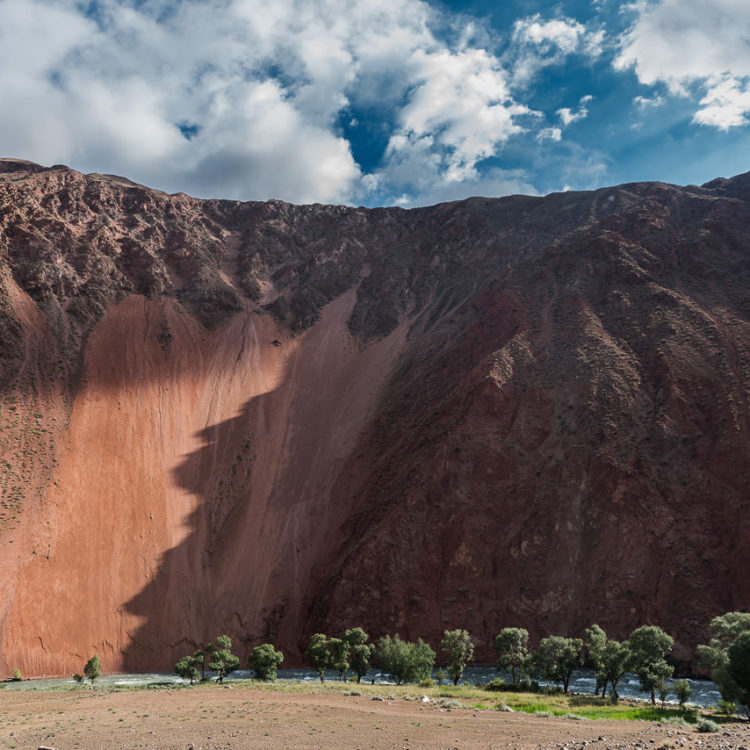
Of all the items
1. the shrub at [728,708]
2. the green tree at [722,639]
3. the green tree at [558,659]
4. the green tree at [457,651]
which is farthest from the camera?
the green tree at [457,651]

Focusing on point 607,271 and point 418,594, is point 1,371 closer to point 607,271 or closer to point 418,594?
point 418,594

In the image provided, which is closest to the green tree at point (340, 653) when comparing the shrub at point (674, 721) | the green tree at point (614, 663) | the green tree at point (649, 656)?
the green tree at point (614, 663)

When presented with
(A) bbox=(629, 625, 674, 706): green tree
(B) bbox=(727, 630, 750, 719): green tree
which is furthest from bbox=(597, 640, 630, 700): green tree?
(B) bbox=(727, 630, 750, 719): green tree

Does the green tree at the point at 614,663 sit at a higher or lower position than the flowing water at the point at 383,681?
higher

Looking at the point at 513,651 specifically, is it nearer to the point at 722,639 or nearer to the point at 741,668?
the point at 722,639

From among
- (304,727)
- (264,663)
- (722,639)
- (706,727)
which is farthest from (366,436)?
(304,727)

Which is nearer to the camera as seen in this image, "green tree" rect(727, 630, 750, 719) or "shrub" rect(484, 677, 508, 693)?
"green tree" rect(727, 630, 750, 719)

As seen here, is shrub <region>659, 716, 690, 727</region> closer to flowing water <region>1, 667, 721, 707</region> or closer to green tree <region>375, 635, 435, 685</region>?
flowing water <region>1, 667, 721, 707</region>

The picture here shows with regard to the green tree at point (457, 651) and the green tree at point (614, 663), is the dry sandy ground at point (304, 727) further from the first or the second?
the green tree at point (457, 651)
